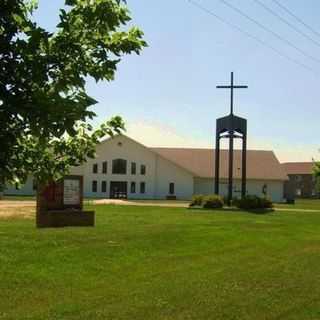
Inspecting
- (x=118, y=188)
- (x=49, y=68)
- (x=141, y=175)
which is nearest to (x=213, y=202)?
(x=118, y=188)

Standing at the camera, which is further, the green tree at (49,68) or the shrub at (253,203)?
the shrub at (253,203)

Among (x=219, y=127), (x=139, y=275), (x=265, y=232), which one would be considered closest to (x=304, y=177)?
(x=219, y=127)

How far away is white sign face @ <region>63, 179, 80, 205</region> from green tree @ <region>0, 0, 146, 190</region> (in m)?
20.8

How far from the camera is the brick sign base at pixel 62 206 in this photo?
972 inches

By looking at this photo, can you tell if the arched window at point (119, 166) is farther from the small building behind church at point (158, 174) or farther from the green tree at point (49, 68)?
the green tree at point (49, 68)

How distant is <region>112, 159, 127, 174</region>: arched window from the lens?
9756 centimetres

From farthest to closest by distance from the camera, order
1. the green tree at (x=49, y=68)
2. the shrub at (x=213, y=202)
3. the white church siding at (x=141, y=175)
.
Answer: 1. the white church siding at (x=141, y=175)
2. the shrub at (x=213, y=202)
3. the green tree at (x=49, y=68)

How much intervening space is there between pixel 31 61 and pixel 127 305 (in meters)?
6.67

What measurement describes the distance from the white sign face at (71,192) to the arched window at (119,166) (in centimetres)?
7082

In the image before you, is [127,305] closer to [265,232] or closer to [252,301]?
[252,301]

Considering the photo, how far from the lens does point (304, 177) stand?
162750 mm

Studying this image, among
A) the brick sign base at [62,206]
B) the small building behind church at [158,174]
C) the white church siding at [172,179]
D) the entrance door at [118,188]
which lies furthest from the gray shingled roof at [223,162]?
the brick sign base at [62,206]

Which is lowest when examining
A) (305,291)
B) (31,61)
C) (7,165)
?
(305,291)

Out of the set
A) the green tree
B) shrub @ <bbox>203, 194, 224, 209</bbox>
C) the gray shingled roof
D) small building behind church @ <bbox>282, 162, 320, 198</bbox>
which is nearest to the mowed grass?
the green tree
